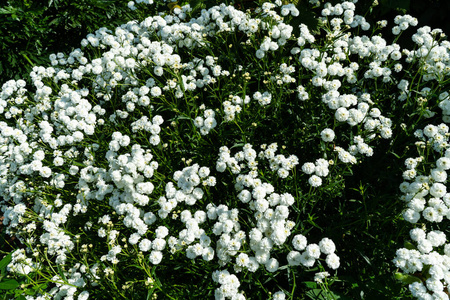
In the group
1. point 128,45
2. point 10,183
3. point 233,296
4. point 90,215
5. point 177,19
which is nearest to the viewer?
point 233,296

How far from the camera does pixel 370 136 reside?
2.85 m

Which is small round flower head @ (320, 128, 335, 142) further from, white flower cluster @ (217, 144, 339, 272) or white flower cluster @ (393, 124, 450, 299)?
white flower cluster @ (393, 124, 450, 299)

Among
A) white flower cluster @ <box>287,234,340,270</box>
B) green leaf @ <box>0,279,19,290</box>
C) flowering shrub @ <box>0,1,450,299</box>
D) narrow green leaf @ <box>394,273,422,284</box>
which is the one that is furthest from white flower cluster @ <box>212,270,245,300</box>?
green leaf @ <box>0,279,19,290</box>

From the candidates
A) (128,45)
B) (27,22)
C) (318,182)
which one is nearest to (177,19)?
(128,45)

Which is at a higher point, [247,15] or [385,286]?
[247,15]

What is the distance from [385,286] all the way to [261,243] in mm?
925

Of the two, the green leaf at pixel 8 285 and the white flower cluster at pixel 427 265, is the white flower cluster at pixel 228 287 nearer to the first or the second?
the white flower cluster at pixel 427 265

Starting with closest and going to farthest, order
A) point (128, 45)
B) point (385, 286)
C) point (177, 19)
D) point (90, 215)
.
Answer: point (385, 286) → point (90, 215) → point (128, 45) → point (177, 19)

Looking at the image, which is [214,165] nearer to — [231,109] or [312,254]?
[231,109]

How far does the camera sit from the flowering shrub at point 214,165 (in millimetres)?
2482

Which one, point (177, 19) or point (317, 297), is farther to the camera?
point (177, 19)

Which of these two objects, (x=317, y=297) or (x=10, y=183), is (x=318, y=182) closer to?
(x=317, y=297)

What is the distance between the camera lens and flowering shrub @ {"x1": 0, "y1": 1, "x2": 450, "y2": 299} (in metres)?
2.48

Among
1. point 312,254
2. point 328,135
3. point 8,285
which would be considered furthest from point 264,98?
point 8,285
